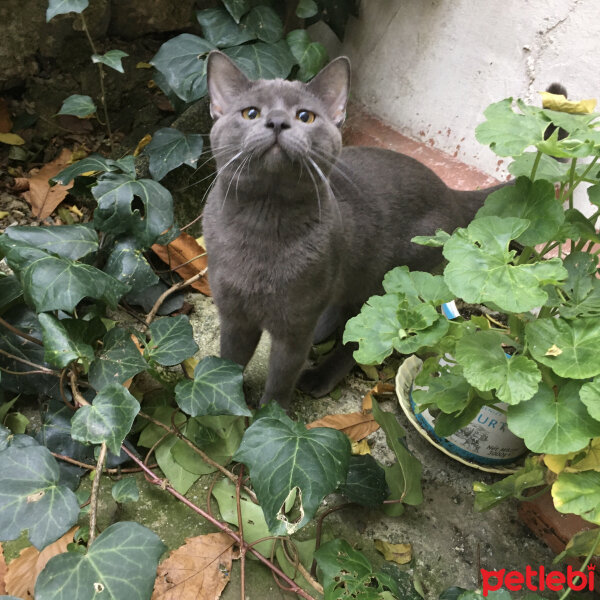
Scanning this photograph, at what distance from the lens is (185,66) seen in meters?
1.80

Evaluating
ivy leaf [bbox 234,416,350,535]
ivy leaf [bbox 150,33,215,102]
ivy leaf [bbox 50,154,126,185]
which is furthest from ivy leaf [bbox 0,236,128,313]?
ivy leaf [bbox 150,33,215,102]

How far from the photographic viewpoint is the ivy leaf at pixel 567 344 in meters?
0.90

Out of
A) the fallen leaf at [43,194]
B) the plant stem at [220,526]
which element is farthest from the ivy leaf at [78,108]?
the plant stem at [220,526]

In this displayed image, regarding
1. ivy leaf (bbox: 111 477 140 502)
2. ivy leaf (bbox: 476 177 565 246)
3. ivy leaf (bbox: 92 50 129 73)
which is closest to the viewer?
ivy leaf (bbox: 476 177 565 246)

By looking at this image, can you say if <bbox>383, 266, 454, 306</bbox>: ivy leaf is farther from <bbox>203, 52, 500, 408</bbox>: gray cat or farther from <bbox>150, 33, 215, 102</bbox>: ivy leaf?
<bbox>150, 33, 215, 102</bbox>: ivy leaf

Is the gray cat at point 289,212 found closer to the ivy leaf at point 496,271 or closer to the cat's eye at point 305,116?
the cat's eye at point 305,116

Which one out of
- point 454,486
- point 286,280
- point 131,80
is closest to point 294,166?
point 286,280

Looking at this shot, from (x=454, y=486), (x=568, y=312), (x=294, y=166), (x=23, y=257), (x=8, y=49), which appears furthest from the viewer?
(x=8, y=49)

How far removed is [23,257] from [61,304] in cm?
15

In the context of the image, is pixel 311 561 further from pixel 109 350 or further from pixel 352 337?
pixel 109 350

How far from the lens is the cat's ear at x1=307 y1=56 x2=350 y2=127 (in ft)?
4.36

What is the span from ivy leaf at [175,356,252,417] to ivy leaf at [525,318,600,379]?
0.61 m

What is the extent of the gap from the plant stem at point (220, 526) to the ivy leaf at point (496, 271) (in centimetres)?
68

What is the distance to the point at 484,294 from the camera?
2.86 ft
